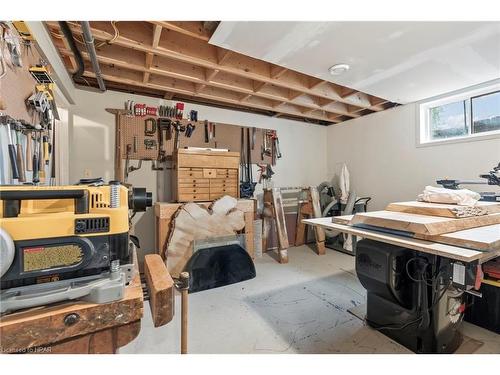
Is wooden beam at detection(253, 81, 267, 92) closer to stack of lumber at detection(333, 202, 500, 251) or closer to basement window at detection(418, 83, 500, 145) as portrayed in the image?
stack of lumber at detection(333, 202, 500, 251)

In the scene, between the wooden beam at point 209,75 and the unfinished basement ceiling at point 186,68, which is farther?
the wooden beam at point 209,75

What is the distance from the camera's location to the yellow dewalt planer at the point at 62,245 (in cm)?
64

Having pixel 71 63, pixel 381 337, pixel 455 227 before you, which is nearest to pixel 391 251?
pixel 455 227

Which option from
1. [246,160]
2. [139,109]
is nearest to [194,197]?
[246,160]

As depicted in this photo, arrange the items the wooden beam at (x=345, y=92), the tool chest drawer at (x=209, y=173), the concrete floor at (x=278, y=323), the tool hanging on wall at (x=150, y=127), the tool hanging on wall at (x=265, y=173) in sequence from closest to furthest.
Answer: the concrete floor at (x=278, y=323) < the tool chest drawer at (x=209, y=173) < the tool hanging on wall at (x=150, y=127) < the wooden beam at (x=345, y=92) < the tool hanging on wall at (x=265, y=173)

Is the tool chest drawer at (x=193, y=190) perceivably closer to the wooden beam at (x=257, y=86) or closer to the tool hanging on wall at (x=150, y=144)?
the tool hanging on wall at (x=150, y=144)

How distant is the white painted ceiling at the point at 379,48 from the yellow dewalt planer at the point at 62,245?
1651mm

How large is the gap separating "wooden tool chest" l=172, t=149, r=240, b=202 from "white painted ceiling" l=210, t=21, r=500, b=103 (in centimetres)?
138

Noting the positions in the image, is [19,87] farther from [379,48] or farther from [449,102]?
[449,102]

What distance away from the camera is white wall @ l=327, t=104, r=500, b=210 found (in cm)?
296

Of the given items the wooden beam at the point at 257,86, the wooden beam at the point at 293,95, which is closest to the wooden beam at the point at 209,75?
the wooden beam at the point at 257,86

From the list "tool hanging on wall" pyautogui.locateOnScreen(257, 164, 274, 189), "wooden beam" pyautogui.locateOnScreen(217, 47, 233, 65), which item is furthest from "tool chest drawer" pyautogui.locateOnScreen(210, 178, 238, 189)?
"wooden beam" pyautogui.locateOnScreen(217, 47, 233, 65)

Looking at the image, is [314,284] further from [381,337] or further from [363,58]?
[363,58]

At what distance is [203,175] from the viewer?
3.07 meters
